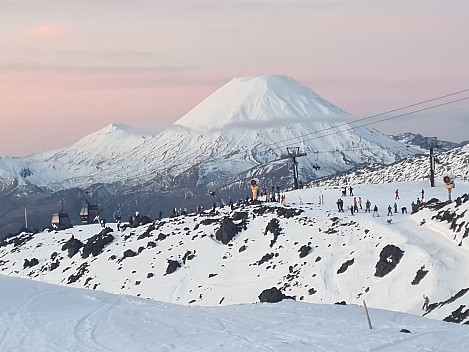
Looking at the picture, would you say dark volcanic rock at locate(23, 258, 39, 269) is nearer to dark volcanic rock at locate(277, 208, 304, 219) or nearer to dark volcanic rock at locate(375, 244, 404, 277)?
dark volcanic rock at locate(277, 208, 304, 219)

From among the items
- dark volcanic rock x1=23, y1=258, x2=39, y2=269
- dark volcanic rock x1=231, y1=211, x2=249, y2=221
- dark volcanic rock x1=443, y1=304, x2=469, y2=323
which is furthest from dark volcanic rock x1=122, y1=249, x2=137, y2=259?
dark volcanic rock x1=443, y1=304, x2=469, y2=323

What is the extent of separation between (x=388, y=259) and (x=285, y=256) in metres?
14.4

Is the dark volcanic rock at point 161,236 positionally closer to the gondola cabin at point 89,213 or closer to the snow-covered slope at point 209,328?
the gondola cabin at point 89,213

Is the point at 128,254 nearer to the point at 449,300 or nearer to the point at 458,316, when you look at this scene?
the point at 449,300

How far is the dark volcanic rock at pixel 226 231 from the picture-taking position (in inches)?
2891

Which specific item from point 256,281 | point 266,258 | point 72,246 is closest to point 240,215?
point 266,258

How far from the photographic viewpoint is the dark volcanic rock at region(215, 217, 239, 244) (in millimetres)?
73438

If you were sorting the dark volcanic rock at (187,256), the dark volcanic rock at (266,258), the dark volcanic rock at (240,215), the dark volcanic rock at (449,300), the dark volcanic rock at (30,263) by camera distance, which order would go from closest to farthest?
the dark volcanic rock at (449,300), the dark volcanic rock at (266,258), the dark volcanic rock at (187,256), the dark volcanic rock at (240,215), the dark volcanic rock at (30,263)

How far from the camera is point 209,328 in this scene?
23781mm

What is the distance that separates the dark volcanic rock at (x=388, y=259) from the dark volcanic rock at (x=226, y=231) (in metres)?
23.5

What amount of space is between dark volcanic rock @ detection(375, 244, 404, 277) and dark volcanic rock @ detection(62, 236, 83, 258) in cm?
4384

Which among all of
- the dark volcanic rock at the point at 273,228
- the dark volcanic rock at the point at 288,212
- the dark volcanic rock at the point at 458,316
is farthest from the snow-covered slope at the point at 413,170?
the dark volcanic rock at the point at 458,316

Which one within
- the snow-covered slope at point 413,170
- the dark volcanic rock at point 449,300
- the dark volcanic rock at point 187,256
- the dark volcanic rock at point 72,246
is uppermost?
the dark volcanic rock at point 449,300

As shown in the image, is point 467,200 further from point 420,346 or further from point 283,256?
point 420,346
